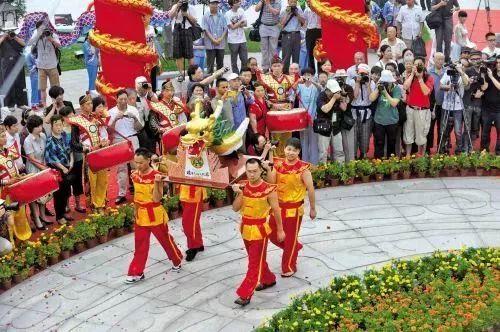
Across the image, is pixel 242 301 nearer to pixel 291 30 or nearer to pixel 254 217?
pixel 254 217

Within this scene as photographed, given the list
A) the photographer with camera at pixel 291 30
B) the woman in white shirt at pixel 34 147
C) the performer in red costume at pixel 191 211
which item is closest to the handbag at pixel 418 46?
the photographer with camera at pixel 291 30

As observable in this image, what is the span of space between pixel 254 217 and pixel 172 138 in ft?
8.90

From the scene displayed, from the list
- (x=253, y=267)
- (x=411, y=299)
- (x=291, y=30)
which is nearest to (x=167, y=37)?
(x=291, y=30)

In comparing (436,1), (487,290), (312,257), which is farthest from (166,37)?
(487,290)

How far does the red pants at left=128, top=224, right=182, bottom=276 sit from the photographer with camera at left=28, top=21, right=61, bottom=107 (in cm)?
727

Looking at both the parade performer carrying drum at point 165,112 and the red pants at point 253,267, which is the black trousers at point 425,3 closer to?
the parade performer carrying drum at point 165,112

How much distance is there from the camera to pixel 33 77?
16.5 metres

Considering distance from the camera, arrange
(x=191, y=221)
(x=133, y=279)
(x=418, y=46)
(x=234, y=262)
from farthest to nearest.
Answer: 1. (x=418, y=46)
2. (x=234, y=262)
3. (x=191, y=221)
4. (x=133, y=279)

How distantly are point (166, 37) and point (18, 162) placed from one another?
11.4 metres

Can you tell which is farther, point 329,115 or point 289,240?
point 329,115

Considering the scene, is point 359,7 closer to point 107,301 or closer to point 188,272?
point 188,272

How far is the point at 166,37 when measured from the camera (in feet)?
70.4

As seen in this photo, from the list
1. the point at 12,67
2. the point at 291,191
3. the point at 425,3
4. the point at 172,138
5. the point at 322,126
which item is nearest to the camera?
the point at 291,191

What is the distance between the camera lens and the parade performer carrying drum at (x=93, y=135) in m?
11.0
